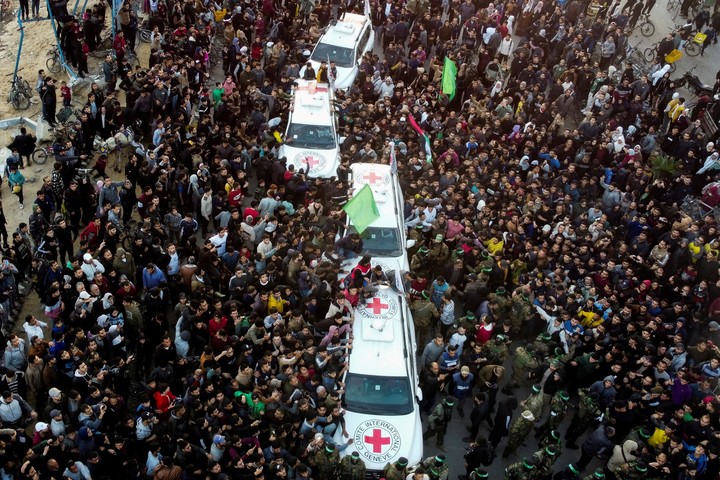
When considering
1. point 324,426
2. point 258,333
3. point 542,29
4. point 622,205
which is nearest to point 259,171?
point 258,333

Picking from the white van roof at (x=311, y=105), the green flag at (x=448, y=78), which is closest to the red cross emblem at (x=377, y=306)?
the white van roof at (x=311, y=105)

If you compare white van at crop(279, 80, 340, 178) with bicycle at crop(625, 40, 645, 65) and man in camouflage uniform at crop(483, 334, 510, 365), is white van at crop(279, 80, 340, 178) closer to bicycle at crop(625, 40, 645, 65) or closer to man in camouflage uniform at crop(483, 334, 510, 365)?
man in camouflage uniform at crop(483, 334, 510, 365)

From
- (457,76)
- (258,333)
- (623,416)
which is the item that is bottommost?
(623,416)

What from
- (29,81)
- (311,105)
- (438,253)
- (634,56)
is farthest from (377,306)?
(634,56)

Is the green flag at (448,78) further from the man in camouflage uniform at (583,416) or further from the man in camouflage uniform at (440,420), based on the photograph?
the man in camouflage uniform at (440,420)

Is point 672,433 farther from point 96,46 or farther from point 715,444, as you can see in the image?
point 96,46

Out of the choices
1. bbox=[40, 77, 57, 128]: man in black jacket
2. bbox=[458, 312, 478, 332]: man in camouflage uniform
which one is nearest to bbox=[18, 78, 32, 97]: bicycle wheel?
bbox=[40, 77, 57, 128]: man in black jacket
